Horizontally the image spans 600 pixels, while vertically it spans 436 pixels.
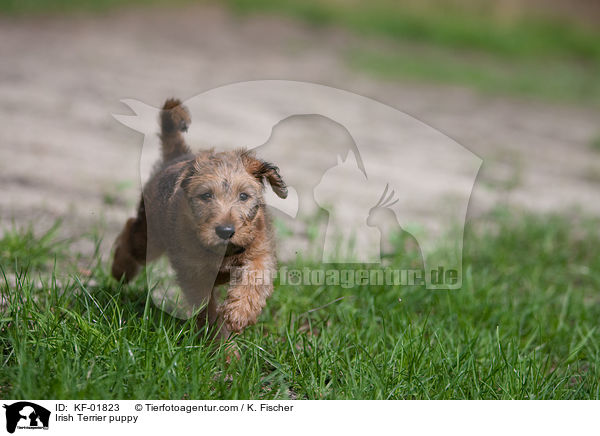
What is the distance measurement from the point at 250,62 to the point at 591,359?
29.7ft

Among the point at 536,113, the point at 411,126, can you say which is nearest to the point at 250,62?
the point at 411,126

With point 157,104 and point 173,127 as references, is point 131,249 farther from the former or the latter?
point 157,104

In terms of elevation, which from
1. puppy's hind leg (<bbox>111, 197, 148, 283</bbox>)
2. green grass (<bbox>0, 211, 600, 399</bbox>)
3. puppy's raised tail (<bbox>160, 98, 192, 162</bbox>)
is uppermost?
puppy's raised tail (<bbox>160, 98, 192, 162</bbox>)

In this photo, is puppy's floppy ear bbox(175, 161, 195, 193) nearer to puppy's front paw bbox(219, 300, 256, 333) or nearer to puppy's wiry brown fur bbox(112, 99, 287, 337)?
puppy's wiry brown fur bbox(112, 99, 287, 337)

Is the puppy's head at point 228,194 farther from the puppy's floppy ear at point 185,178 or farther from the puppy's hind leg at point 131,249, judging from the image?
the puppy's hind leg at point 131,249

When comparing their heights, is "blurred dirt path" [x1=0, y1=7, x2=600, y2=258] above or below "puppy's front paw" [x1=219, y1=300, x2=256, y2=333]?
above

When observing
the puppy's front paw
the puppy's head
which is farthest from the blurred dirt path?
the puppy's front paw
